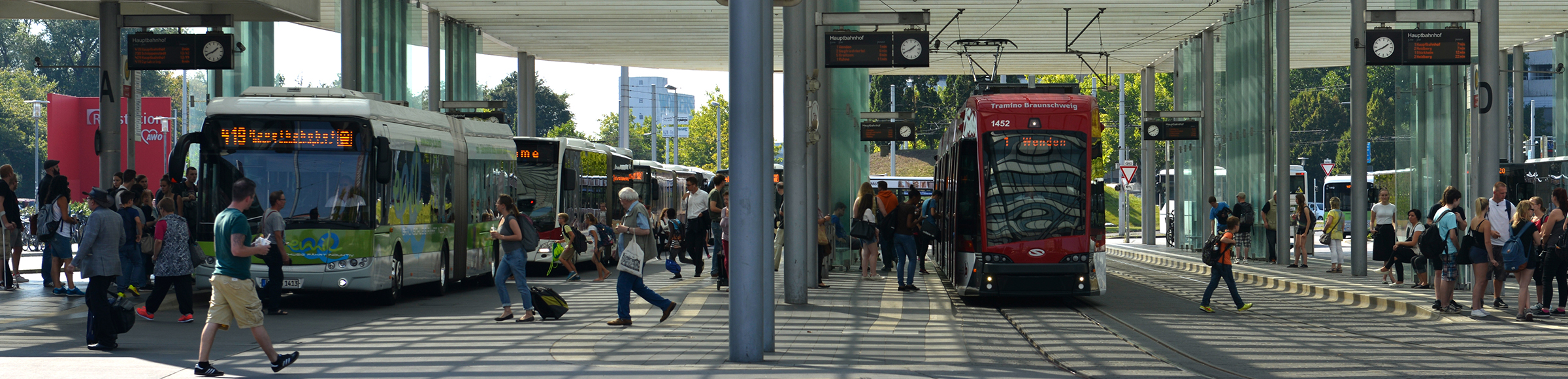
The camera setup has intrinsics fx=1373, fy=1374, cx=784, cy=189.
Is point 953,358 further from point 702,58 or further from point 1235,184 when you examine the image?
point 702,58

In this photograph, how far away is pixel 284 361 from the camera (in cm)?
919

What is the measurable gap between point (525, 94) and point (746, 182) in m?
31.0

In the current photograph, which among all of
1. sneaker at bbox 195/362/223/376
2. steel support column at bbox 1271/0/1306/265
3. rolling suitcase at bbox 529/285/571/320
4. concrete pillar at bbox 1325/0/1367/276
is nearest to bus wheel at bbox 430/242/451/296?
Result: rolling suitcase at bbox 529/285/571/320

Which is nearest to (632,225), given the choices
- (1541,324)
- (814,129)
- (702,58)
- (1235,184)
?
(814,129)

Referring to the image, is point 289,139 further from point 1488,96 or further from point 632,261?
point 1488,96

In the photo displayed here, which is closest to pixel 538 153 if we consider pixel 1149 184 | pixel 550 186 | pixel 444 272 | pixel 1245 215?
pixel 550 186

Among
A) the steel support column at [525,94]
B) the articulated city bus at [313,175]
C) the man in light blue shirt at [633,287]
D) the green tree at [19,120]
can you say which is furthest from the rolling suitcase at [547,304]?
the green tree at [19,120]

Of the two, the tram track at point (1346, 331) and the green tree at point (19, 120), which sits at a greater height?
the green tree at point (19, 120)

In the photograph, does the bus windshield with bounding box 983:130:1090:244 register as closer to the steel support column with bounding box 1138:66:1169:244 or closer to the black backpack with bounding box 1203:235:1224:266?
the black backpack with bounding box 1203:235:1224:266

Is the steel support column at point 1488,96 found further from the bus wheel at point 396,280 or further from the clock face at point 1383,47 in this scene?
the bus wheel at point 396,280

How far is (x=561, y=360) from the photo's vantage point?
10.2 m

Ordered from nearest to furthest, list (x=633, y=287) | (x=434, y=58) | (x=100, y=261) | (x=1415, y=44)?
(x=100, y=261)
(x=633, y=287)
(x=1415, y=44)
(x=434, y=58)

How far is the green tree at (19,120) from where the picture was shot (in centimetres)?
7819

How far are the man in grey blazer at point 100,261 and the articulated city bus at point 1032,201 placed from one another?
936cm
